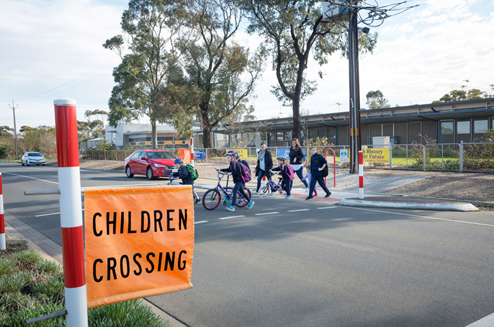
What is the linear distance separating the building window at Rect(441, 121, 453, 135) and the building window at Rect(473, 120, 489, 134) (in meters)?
1.99

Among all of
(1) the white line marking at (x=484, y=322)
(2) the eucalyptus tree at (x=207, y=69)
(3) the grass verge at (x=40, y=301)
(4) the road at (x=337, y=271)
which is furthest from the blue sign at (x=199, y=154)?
(1) the white line marking at (x=484, y=322)

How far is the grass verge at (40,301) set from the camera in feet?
11.0

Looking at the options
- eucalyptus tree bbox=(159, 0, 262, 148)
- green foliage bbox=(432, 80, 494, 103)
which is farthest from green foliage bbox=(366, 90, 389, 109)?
eucalyptus tree bbox=(159, 0, 262, 148)

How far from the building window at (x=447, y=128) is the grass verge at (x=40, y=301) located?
37.8 metres

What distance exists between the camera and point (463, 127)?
3522 centimetres

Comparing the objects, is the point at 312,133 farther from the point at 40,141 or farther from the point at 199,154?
the point at 40,141

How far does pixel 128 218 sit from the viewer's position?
8.90 feet

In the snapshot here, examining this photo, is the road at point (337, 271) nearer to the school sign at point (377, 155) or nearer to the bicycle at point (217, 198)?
the bicycle at point (217, 198)

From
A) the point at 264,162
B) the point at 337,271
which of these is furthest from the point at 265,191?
the point at 337,271

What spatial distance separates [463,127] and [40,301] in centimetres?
3825

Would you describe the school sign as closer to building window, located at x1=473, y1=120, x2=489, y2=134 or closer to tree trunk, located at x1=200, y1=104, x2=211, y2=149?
tree trunk, located at x1=200, y1=104, x2=211, y2=149

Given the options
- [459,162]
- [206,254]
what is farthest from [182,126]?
[206,254]

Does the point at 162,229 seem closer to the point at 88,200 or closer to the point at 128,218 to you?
the point at 128,218

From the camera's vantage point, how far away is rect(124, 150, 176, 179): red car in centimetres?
2020
